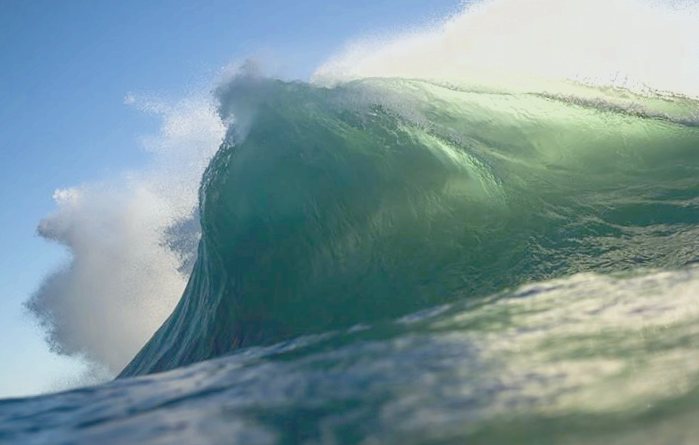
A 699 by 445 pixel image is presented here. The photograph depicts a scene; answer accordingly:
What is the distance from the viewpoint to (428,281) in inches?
268

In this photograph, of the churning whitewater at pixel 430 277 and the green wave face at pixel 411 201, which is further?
the green wave face at pixel 411 201

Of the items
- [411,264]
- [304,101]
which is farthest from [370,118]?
[411,264]

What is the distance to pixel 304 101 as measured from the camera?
9344 millimetres

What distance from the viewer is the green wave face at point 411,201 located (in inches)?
270

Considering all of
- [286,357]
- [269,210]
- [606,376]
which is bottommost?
[606,376]

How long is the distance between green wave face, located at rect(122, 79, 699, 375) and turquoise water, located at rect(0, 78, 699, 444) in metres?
0.02

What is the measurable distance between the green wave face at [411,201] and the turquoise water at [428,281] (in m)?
0.02

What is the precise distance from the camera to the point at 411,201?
7.78 m

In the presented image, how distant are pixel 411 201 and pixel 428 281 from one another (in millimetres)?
1216

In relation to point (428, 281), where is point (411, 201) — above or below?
above

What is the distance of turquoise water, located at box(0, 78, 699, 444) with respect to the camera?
2783 millimetres

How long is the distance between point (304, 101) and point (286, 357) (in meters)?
5.67

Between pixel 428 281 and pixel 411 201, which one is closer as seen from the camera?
pixel 428 281

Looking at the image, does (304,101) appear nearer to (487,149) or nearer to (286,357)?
(487,149)
